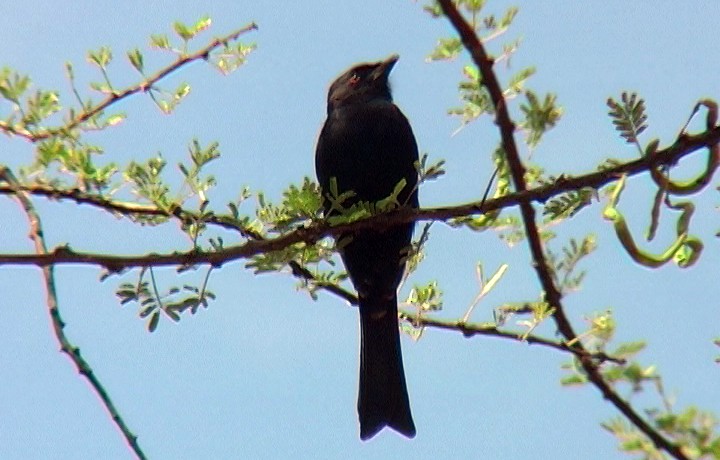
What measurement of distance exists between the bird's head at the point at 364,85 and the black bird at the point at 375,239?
0.14 metres

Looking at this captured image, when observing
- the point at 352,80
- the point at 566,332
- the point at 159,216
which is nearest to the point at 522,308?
the point at 566,332

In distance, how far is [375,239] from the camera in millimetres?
3955

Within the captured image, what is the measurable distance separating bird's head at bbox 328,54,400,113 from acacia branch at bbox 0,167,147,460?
2.27 meters

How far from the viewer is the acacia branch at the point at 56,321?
6.81ft

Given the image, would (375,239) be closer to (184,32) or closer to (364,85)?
(364,85)

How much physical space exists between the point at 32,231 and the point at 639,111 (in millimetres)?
1265

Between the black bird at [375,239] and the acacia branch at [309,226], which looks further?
the black bird at [375,239]

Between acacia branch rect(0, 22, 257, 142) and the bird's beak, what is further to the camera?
the bird's beak

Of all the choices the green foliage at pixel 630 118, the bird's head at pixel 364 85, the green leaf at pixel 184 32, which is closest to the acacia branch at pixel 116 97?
the green leaf at pixel 184 32

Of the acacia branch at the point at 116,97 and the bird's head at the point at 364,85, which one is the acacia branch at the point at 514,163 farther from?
the bird's head at the point at 364,85

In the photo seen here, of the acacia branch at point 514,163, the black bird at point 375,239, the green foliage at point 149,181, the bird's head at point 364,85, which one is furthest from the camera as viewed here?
the bird's head at point 364,85

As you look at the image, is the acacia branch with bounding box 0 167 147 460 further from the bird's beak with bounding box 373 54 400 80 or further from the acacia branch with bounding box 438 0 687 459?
the bird's beak with bounding box 373 54 400 80

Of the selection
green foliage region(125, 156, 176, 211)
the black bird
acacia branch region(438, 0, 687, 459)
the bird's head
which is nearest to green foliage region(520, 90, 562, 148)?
acacia branch region(438, 0, 687, 459)

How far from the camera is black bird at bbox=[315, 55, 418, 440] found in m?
3.88
